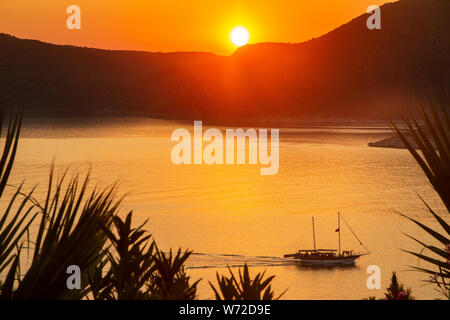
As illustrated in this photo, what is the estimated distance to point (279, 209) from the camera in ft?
297

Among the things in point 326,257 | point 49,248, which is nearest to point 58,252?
point 49,248

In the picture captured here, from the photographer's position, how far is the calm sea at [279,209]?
64.8m

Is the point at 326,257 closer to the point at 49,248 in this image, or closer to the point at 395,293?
the point at 395,293

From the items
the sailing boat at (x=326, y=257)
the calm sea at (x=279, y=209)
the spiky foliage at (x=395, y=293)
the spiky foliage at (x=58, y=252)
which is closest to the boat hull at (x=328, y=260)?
the sailing boat at (x=326, y=257)

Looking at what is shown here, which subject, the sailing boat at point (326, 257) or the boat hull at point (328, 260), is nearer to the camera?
the sailing boat at point (326, 257)

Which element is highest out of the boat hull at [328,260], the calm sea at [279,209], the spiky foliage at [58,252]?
the calm sea at [279,209]

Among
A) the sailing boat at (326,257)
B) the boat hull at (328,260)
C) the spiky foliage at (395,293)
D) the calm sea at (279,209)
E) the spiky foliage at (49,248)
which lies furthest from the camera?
the boat hull at (328,260)

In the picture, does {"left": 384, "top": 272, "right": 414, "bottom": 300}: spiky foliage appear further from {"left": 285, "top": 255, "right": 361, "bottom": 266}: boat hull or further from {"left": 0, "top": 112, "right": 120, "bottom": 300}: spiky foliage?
{"left": 285, "top": 255, "right": 361, "bottom": 266}: boat hull

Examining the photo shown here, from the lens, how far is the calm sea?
64812 millimetres

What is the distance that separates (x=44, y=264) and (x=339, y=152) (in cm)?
18158

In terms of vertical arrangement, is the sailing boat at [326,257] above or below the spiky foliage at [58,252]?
above

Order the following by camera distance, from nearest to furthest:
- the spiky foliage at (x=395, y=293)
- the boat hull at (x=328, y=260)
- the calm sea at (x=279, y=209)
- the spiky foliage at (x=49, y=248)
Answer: the spiky foliage at (x=49, y=248) → the spiky foliage at (x=395, y=293) → the calm sea at (x=279, y=209) → the boat hull at (x=328, y=260)

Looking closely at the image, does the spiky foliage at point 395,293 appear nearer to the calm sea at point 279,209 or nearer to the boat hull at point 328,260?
the calm sea at point 279,209
